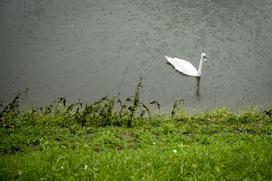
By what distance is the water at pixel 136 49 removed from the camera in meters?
6.24

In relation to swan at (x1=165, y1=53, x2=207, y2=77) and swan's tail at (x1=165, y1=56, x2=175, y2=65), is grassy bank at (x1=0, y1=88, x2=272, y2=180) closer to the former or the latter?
swan at (x1=165, y1=53, x2=207, y2=77)

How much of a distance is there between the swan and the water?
11 centimetres

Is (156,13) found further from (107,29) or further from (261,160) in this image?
(261,160)

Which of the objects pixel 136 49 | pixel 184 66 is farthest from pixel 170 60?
pixel 136 49

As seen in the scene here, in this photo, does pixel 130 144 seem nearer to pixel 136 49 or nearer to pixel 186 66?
pixel 186 66

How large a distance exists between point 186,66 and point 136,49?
954mm

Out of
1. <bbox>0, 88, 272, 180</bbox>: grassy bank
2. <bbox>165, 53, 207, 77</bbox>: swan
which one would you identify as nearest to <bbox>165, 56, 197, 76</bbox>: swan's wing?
<bbox>165, 53, 207, 77</bbox>: swan

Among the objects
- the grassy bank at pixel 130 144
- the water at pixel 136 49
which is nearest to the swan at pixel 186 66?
the water at pixel 136 49

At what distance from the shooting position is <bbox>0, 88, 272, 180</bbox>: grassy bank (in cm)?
375

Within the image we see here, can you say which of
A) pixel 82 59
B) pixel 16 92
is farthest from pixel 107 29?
pixel 16 92

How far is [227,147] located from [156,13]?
4.43m

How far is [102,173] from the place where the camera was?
3674mm

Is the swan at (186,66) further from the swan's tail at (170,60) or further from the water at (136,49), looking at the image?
the water at (136,49)

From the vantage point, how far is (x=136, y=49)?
23.4ft
